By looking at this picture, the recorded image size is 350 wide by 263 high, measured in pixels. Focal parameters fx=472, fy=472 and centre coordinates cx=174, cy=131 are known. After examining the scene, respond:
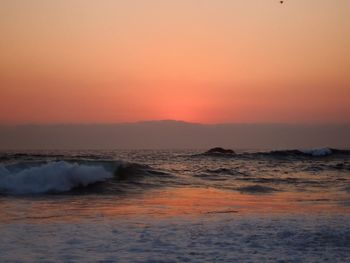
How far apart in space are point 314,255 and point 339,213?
4993 mm

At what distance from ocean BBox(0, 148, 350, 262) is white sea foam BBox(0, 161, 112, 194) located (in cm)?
5

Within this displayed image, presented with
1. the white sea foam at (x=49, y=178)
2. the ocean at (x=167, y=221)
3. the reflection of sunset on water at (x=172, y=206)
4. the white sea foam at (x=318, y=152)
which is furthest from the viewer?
the white sea foam at (x=318, y=152)

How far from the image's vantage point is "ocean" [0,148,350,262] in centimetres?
795

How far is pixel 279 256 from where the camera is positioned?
7.72 meters

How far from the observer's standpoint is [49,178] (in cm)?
2097

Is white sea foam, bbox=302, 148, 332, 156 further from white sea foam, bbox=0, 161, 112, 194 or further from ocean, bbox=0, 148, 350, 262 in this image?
white sea foam, bbox=0, 161, 112, 194

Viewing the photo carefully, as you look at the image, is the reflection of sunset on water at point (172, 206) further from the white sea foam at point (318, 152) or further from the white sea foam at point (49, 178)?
the white sea foam at point (318, 152)

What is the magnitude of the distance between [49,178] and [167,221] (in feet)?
37.1

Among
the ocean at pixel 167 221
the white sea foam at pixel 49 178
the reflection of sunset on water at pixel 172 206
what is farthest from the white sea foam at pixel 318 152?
the reflection of sunset on water at pixel 172 206

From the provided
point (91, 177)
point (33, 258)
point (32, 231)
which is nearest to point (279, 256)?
point (33, 258)

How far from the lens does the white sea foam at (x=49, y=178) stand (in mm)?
19309

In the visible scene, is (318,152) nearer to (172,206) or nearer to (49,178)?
(49,178)

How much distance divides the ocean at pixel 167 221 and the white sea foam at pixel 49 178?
0.05 meters

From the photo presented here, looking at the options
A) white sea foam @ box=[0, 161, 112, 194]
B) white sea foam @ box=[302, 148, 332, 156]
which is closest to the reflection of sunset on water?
white sea foam @ box=[0, 161, 112, 194]
